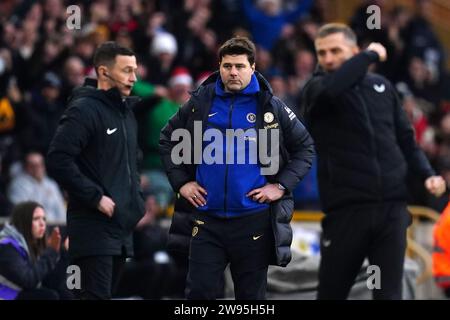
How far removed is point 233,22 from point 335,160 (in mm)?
8024

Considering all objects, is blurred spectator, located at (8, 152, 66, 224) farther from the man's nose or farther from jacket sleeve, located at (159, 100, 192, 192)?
jacket sleeve, located at (159, 100, 192, 192)

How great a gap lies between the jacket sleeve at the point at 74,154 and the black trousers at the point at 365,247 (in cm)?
174

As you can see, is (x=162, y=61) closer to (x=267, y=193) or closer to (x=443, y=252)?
(x=443, y=252)

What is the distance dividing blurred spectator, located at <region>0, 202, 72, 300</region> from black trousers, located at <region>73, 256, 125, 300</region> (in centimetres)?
109

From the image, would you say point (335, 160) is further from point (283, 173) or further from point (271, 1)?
point (271, 1)

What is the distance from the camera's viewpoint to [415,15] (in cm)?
1805

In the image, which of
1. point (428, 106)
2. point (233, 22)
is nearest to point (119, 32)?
point (233, 22)

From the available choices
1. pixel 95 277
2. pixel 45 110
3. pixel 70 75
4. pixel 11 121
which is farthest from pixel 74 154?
pixel 70 75

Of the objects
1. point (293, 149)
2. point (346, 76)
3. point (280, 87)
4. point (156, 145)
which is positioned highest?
point (280, 87)

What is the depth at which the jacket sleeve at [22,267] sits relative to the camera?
9.23 m

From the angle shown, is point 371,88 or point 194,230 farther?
point 371,88

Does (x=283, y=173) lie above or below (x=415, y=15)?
below

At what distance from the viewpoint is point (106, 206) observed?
811cm

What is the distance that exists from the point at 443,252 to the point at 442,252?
0.01 m
